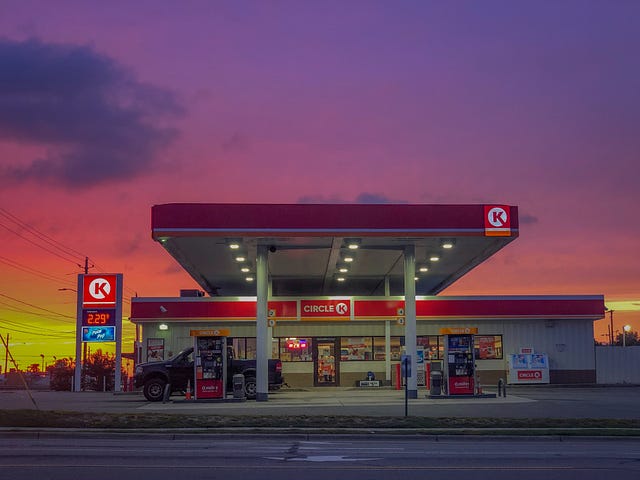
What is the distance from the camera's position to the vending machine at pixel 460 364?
29.5 metres

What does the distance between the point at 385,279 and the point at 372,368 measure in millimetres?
6066

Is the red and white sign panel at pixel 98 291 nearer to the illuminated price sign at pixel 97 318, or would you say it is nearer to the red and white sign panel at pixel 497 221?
the illuminated price sign at pixel 97 318

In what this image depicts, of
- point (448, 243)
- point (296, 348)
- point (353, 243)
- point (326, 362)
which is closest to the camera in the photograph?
point (353, 243)

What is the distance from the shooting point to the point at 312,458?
13805mm

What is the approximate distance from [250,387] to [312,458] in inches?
690

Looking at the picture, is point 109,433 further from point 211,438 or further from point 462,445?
point 462,445

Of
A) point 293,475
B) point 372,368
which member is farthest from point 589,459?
point 372,368

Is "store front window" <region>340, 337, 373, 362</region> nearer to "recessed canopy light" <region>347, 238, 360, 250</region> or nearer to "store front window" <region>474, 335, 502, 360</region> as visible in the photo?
"store front window" <region>474, 335, 502, 360</region>

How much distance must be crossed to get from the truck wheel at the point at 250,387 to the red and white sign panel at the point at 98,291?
11167 mm

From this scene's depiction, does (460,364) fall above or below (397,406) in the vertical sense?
above

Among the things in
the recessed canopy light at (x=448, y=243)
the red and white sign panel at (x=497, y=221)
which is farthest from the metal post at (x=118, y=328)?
the red and white sign panel at (x=497, y=221)

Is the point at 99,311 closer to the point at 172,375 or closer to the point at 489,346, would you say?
the point at 172,375

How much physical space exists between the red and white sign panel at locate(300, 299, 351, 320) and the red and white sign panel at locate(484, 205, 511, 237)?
11.8m

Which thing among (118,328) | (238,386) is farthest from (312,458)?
(118,328)
